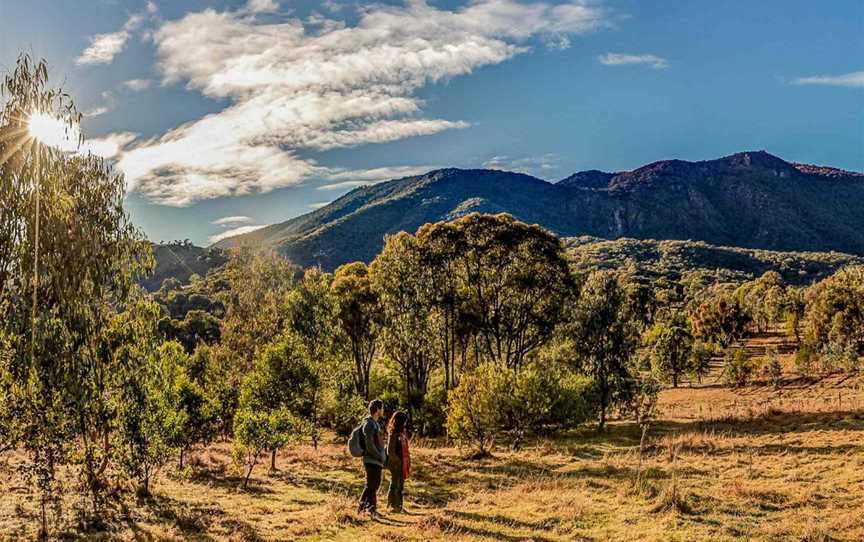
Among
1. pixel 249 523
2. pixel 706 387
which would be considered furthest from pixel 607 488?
pixel 706 387

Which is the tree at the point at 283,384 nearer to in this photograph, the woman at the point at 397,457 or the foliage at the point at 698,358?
the woman at the point at 397,457

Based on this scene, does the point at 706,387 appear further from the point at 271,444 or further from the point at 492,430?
the point at 271,444

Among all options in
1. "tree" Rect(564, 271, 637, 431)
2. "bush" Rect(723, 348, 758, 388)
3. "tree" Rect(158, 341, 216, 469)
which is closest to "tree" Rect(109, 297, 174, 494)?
"tree" Rect(158, 341, 216, 469)

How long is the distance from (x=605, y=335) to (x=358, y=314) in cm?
1645

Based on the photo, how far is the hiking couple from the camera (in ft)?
39.5

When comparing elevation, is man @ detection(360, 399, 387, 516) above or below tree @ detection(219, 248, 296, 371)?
below

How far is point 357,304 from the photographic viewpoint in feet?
119

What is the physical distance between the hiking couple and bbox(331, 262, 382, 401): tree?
2222 cm

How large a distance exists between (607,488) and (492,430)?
33.7 feet

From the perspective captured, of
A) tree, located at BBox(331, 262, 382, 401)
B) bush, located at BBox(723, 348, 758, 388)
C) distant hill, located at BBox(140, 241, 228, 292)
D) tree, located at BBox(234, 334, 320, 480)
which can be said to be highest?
distant hill, located at BBox(140, 241, 228, 292)

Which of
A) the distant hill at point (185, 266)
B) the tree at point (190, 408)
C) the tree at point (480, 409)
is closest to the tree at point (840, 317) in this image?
the tree at point (480, 409)

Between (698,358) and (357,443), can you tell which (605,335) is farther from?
(698,358)

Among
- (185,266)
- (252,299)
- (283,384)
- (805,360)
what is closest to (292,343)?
(283,384)

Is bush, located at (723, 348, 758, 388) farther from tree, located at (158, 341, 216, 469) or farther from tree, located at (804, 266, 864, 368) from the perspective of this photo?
tree, located at (158, 341, 216, 469)
